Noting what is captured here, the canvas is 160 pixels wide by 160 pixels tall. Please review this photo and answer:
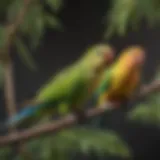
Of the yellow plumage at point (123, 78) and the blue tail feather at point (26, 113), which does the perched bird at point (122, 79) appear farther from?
the blue tail feather at point (26, 113)

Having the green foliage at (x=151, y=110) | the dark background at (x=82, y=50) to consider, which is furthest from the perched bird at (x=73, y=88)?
the dark background at (x=82, y=50)

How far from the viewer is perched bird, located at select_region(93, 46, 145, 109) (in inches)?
29.2

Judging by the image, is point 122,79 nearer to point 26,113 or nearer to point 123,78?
point 123,78

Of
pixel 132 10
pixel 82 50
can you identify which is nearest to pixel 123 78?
pixel 132 10

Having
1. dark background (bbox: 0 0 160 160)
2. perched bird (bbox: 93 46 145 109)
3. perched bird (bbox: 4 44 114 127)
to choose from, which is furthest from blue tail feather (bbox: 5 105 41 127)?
dark background (bbox: 0 0 160 160)

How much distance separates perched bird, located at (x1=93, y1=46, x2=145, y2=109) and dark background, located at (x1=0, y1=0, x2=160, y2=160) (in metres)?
0.50

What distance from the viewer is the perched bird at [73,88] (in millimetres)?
687

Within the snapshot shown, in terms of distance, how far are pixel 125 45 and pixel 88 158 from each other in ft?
1.15

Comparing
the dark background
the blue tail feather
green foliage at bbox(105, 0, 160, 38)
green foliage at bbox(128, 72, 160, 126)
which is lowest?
green foliage at bbox(128, 72, 160, 126)

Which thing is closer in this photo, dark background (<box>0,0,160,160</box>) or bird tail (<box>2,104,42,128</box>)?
bird tail (<box>2,104,42,128</box>)

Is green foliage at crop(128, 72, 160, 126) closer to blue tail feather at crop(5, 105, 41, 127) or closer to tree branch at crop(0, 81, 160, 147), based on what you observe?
tree branch at crop(0, 81, 160, 147)

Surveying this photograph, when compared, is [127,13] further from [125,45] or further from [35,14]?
[125,45]

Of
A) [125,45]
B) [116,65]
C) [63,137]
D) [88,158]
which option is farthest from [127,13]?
[88,158]

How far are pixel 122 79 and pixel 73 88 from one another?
0.09 meters
